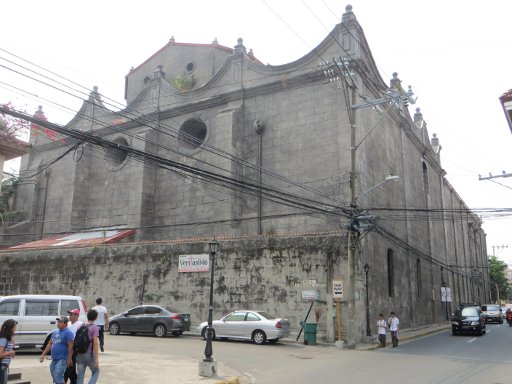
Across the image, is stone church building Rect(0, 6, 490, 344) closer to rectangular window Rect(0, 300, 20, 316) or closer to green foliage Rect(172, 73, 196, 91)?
green foliage Rect(172, 73, 196, 91)

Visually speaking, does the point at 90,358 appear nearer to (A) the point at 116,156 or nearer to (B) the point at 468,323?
(B) the point at 468,323

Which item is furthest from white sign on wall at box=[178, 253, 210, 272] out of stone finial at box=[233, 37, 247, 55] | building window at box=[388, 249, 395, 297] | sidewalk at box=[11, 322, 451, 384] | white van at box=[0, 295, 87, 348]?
stone finial at box=[233, 37, 247, 55]

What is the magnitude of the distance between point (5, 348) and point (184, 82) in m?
30.7

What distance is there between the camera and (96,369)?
7.85m

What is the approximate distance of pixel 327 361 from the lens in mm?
14430

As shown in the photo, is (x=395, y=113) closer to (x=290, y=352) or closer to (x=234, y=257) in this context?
(x=234, y=257)

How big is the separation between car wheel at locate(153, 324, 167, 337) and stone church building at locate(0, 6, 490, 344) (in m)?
2.34

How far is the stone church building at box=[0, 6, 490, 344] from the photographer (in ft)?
69.5

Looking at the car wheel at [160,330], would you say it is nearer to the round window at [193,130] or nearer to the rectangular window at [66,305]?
the rectangular window at [66,305]

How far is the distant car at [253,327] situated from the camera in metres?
18.4

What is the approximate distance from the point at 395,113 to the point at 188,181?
15.3m

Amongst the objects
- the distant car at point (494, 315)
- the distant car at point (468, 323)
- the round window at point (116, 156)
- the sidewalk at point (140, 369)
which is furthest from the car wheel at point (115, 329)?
the distant car at point (494, 315)

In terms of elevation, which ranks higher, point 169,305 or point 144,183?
point 144,183

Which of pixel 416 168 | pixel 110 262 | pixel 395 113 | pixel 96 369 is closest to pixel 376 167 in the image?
pixel 395 113
